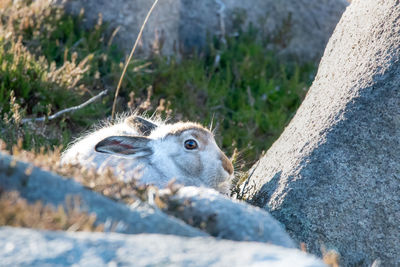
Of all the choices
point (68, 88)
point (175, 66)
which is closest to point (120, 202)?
point (68, 88)

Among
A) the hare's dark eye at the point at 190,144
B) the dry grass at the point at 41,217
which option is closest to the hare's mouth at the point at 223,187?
the hare's dark eye at the point at 190,144

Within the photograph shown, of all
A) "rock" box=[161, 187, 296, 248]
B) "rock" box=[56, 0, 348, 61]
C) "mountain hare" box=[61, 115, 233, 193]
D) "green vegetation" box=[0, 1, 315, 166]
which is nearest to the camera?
"rock" box=[161, 187, 296, 248]

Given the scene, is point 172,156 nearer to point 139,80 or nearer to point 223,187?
point 223,187

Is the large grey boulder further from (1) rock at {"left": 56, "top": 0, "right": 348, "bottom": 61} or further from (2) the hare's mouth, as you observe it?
(1) rock at {"left": 56, "top": 0, "right": 348, "bottom": 61}

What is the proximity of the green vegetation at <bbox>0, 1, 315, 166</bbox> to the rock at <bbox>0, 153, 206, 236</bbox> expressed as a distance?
3269 millimetres

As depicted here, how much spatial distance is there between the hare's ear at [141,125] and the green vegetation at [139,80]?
0.84 meters

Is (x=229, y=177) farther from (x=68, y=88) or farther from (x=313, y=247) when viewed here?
(x=68, y=88)

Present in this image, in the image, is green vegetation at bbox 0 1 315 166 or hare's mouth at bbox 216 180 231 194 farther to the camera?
green vegetation at bbox 0 1 315 166

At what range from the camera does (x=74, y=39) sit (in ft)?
30.0

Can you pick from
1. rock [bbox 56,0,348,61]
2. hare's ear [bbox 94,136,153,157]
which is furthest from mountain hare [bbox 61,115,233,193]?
rock [bbox 56,0,348,61]

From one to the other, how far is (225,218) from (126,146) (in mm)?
1916

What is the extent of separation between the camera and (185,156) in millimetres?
6078

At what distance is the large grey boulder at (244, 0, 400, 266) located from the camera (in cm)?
514

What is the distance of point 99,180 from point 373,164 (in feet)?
7.15
